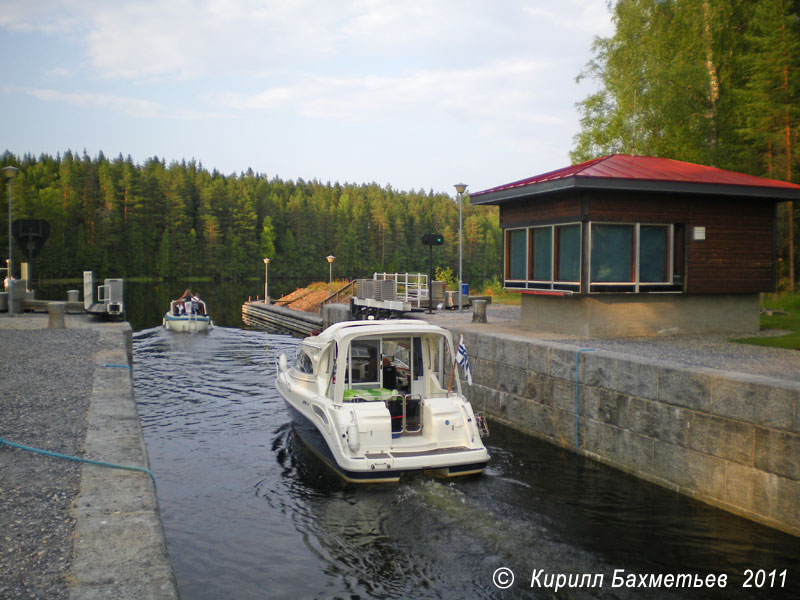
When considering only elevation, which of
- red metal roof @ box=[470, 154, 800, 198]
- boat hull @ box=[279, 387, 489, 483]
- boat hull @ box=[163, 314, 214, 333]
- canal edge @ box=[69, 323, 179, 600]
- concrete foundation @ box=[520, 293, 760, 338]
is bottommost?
boat hull @ box=[279, 387, 489, 483]

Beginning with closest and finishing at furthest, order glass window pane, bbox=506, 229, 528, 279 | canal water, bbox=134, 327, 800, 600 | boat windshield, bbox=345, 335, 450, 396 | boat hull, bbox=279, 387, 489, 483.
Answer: canal water, bbox=134, 327, 800, 600 → boat hull, bbox=279, 387, 489, 483 → boat windshield, bbox=345, 335, 450, 396 → glass window pane, bbox=506, 229, 528, 279

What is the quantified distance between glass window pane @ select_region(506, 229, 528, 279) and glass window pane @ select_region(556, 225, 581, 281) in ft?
4.85

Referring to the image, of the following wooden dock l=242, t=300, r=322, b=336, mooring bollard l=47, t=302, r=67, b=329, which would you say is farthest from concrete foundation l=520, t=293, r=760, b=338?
wooden dock l=242, t=300, r=322, b=336

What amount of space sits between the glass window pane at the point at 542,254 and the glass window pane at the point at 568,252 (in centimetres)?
24

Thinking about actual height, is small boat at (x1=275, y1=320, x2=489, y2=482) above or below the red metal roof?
below

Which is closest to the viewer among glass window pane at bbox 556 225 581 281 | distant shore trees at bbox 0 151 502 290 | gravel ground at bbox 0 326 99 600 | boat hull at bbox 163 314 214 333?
gravel ground at bbox 0 326 99 600

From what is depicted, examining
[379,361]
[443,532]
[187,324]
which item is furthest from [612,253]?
[187,324]

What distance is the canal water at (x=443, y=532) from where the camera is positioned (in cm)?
783

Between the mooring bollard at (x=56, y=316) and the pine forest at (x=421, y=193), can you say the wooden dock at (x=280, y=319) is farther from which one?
the pine forest at (x=421, y=193)

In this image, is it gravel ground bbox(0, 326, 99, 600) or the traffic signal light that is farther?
the traffic signal light

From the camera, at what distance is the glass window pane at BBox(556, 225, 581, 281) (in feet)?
55.9

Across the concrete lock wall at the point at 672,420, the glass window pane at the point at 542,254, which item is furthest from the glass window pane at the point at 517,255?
the concrete lock wall at the point at 672,420

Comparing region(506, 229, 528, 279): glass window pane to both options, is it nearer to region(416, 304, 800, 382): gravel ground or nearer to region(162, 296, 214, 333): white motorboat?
region(416, 304, 800, 382): gravel ground

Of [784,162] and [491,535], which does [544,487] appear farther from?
[784,162]
